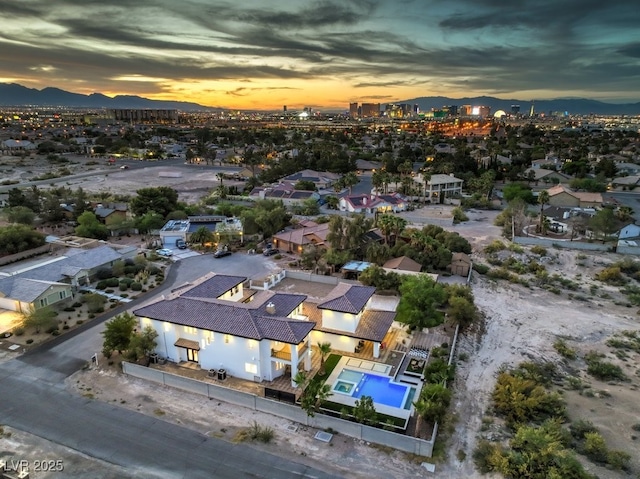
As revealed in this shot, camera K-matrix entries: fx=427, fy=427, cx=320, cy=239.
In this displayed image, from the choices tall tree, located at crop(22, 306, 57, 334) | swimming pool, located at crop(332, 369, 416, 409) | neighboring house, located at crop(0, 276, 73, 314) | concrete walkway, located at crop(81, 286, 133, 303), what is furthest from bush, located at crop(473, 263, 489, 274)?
neighboring house, located at crop(0, 276, 73, 314)

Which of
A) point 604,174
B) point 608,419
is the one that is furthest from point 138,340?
point 604,174

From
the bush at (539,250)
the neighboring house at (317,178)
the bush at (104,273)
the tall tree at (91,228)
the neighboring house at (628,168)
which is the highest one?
the neighboring house at (628,168)

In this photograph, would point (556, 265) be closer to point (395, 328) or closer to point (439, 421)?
point (395, 328)

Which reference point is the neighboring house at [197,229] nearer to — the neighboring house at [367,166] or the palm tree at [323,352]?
the palm tree at [323,352]

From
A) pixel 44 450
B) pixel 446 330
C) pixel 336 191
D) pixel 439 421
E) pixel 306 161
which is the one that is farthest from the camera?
pixel 306 161

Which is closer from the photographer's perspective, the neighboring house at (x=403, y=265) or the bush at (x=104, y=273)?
the neighboring house at (x=403, y=265)

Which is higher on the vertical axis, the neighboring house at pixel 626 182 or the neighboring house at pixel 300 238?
the neighboring house at pixel 626 182

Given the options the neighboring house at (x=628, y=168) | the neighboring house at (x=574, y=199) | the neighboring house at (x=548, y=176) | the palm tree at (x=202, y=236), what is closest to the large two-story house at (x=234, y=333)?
the palm tree at (x=202, y=236)
